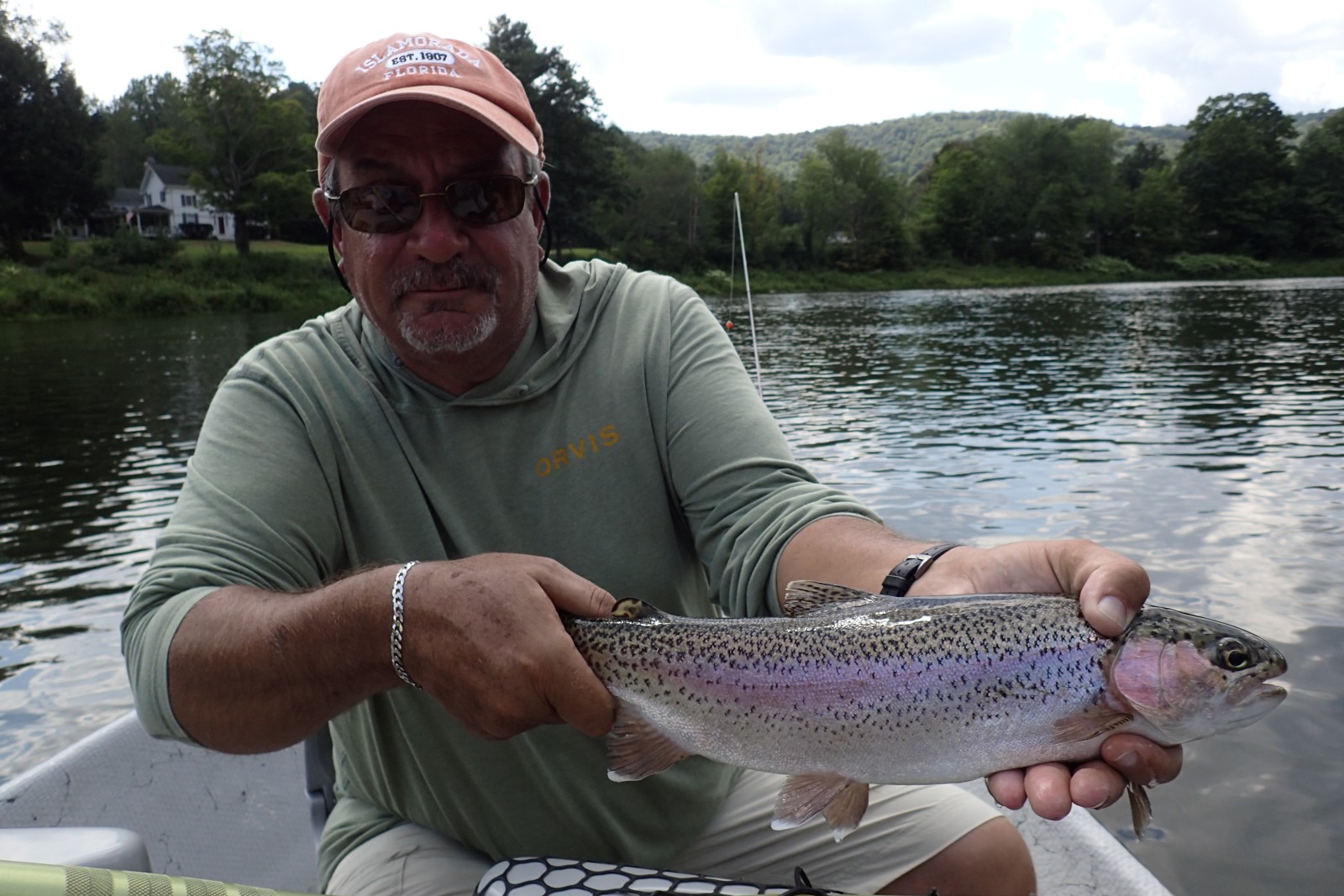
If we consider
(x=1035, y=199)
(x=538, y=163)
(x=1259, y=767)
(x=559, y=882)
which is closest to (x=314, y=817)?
(x=559, y=882)

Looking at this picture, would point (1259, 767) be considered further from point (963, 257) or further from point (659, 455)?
point (963, 257)

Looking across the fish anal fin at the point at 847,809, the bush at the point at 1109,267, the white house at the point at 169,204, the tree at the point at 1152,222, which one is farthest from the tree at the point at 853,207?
the fish anal fin at the point at 847,809

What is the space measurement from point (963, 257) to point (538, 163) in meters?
94.9

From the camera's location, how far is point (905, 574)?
248 cm

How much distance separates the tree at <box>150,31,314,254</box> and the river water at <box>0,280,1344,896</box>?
35929 millimetres

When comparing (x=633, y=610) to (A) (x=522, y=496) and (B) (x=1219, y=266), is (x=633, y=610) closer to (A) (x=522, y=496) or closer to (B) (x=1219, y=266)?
(A) (x=522, y=496)

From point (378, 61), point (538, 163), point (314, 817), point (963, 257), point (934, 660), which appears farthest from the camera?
point (963, 257)

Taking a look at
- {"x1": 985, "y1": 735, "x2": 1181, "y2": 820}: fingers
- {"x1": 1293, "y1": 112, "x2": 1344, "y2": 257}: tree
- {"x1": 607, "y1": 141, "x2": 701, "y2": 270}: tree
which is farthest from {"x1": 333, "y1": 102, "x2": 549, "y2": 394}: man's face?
{"x1": 1293, "y1": 112, "x2": 1344, "y2": 257}: tree

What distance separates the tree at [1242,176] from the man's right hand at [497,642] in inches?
3987

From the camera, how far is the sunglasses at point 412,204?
2893mm

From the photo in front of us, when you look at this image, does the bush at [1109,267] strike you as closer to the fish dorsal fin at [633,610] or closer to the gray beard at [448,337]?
the gray beard at [448,337]

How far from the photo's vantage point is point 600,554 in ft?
9.72

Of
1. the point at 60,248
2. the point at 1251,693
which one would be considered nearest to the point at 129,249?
the point at 60,248

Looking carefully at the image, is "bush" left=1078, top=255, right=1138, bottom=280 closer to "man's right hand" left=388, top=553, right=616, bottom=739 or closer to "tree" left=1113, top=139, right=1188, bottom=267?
"tree" left=1113, top=139, right=1188, bottom=267
